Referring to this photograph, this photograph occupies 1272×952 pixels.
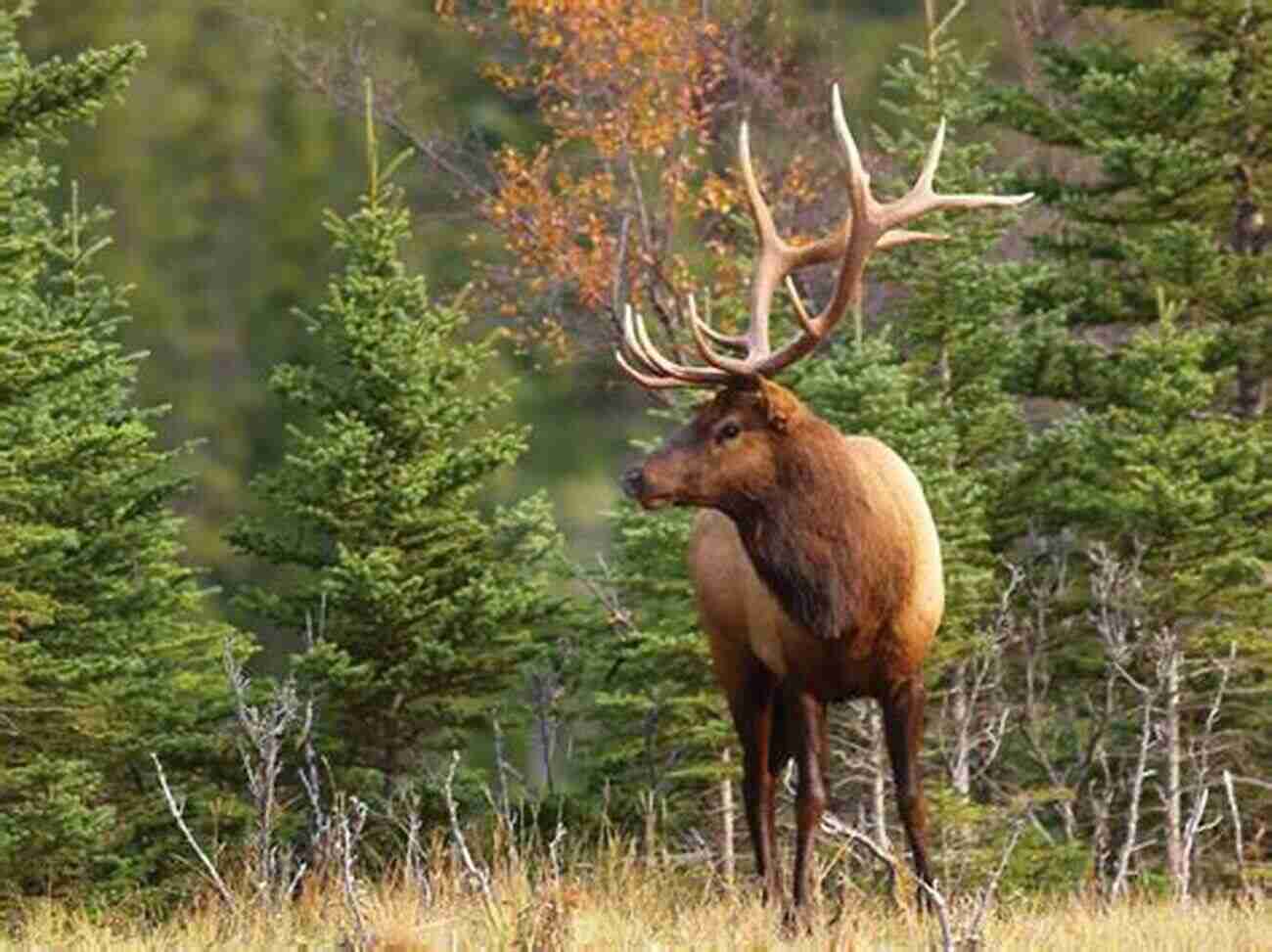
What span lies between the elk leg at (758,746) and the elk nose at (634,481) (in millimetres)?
1565

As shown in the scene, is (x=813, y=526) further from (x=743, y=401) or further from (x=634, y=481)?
(x=634, y=481)

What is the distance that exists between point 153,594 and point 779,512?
5.45 metres

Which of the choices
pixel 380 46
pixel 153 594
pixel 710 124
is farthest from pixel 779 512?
pixel 380 46

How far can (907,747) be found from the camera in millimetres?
9883

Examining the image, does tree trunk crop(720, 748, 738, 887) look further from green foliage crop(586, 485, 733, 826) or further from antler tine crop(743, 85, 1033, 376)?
antler tine crop(743, 85, 1033, 376)

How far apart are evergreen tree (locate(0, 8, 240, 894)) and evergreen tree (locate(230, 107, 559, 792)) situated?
59 centimetres

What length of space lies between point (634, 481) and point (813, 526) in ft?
2.36

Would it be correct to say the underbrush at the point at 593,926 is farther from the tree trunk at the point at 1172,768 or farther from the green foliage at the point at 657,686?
the green foliage at the point at 657,686

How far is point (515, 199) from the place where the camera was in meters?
26.0

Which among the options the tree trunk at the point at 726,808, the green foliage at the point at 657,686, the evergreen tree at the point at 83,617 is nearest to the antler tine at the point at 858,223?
the evergreen tree at the point at 83,617

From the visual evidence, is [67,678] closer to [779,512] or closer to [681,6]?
[779,512]

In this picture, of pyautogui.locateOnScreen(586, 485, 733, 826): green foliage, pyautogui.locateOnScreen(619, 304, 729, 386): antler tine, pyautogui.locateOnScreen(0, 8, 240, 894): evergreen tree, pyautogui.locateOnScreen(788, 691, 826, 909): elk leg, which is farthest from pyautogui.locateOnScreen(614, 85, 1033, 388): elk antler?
pyautogui.locateOnScreen(586, 485, 733, 826): green foliage

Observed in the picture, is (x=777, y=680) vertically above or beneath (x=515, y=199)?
beneath

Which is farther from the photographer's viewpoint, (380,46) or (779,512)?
(380,46)
